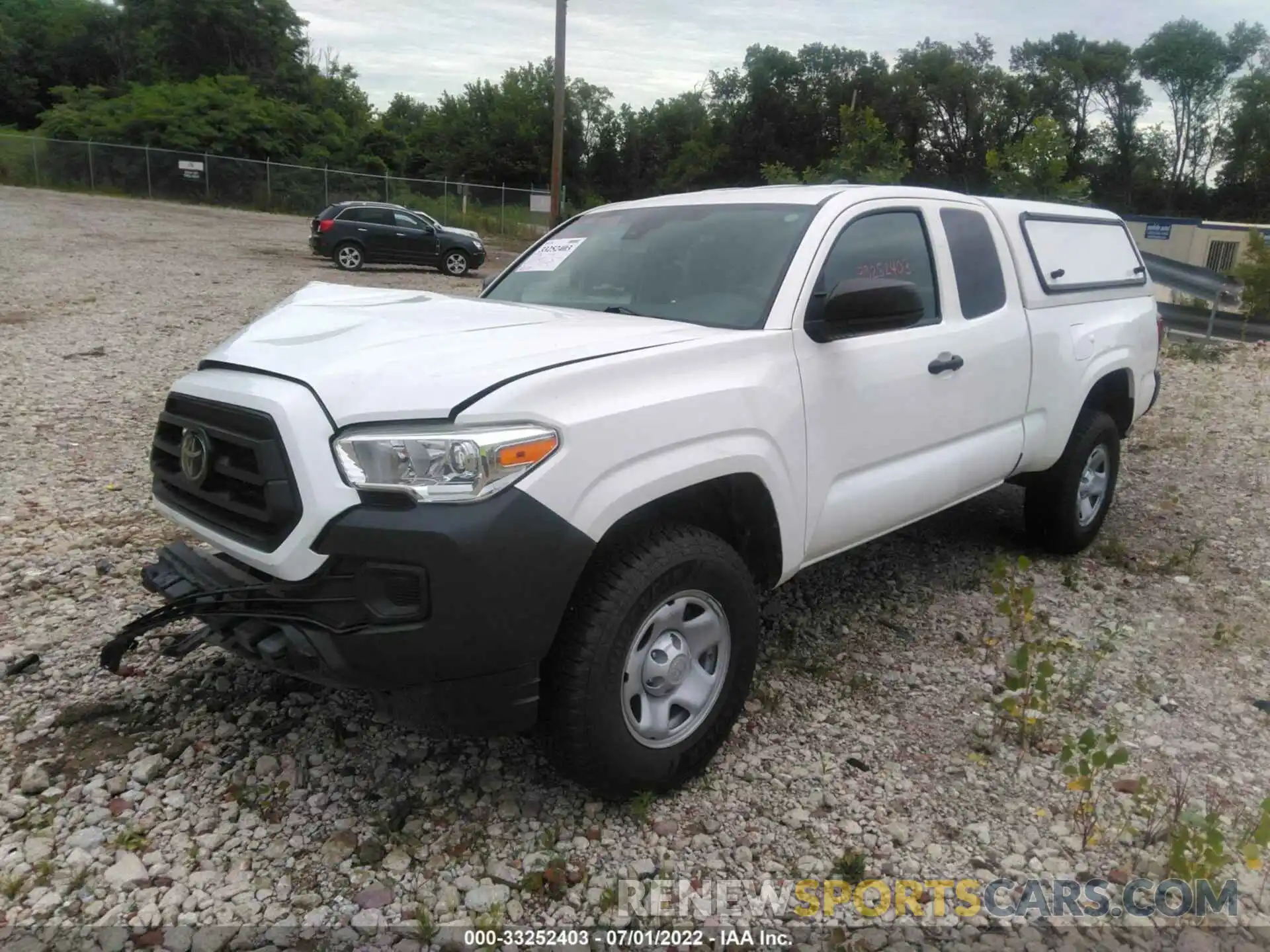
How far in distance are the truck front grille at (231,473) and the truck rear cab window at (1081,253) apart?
373 cm

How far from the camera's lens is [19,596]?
4.14 meters

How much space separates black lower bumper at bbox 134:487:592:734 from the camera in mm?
2342

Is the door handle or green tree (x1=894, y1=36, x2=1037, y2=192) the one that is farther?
green tree (x1=894, y1=36, x2=1037, y2=192)

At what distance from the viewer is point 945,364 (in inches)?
151

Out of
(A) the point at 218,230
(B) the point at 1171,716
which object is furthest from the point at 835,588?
(A) the point at 218,230

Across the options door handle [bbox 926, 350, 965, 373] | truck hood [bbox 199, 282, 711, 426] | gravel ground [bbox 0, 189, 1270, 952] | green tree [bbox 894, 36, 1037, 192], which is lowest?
gravel ground [bbox 0, 189, 1270, 952]

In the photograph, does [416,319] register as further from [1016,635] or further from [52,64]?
[52,64]

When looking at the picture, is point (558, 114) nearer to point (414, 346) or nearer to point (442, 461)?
point (414, 346)

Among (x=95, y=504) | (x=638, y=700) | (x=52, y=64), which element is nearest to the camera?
(x=638, y=700)

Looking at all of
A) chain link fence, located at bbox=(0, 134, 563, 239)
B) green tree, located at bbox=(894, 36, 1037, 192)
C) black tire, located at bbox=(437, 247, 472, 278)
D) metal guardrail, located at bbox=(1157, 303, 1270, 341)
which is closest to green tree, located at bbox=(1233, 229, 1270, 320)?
metal guardrail, located at bbox=(1157, 303, 1270, 341)

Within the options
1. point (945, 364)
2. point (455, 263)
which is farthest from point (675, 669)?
point (455, 263)

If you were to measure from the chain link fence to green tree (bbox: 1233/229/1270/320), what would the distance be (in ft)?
79.0

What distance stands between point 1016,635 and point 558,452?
2.77 metres

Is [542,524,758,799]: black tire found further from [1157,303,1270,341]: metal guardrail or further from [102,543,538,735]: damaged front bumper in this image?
[1157,303,1270,341]: metal guardrail
